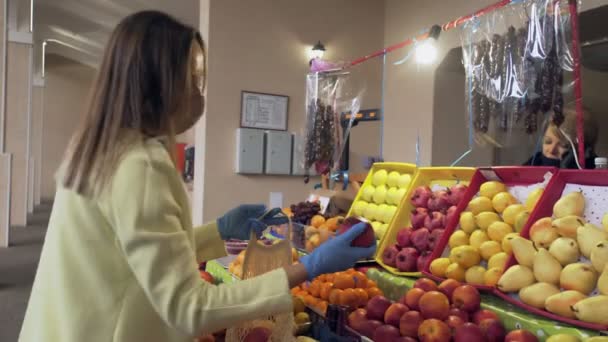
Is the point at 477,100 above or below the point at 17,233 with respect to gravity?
above

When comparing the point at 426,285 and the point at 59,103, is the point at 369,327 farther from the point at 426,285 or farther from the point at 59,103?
the point at 59,103

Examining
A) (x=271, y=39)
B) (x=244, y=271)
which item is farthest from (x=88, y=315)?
(x=271, y=39)

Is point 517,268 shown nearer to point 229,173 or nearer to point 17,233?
point 229,173

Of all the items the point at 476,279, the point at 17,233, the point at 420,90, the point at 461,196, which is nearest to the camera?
the point at 476,279

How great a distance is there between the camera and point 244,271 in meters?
1.46

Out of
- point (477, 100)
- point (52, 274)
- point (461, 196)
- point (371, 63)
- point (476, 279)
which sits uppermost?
point (371, 63)

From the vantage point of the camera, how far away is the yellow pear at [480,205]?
1.85 meters

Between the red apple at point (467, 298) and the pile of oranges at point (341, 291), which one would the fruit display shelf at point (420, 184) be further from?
the red apple at point (467, 298)

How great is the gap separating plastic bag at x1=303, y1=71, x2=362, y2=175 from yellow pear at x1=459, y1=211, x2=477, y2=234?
152cm

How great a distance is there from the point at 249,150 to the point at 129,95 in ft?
10.9

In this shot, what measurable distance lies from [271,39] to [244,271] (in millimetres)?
3440

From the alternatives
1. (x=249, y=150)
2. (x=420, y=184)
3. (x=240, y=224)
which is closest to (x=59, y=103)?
(x=249, y=150)

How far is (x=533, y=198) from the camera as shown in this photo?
174 cm

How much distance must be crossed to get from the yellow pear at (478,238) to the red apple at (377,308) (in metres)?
0.42
